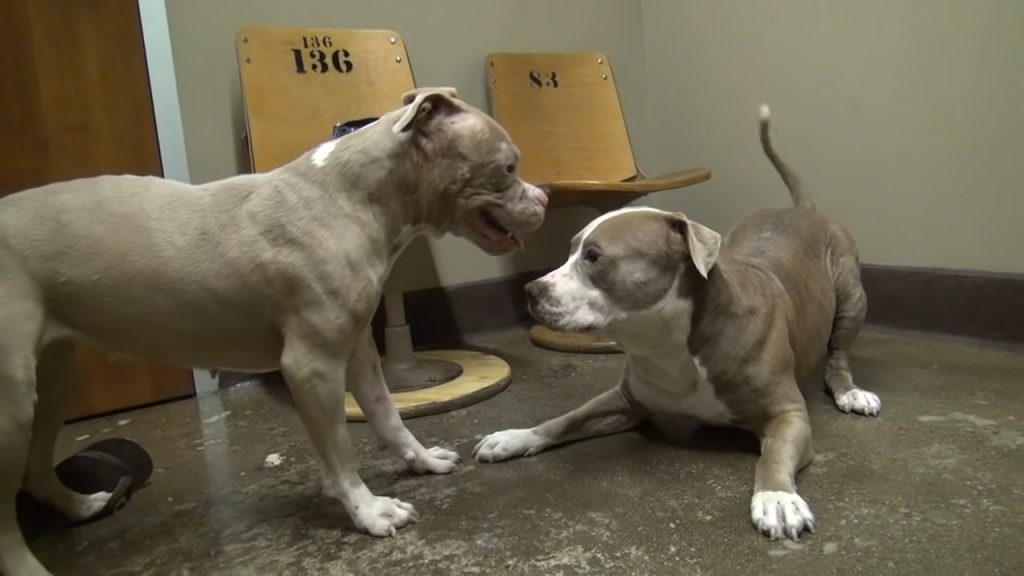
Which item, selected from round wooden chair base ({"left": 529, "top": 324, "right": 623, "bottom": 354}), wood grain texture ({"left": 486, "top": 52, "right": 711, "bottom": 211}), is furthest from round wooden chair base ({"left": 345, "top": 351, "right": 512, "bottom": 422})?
wood grain texture ({"left": 486, "top": 52, "right": 711, "bottom": 211})

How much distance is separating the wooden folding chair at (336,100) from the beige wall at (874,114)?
1356mm

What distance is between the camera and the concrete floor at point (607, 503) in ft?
4.56

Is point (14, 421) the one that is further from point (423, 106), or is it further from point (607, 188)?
point (607, 188)

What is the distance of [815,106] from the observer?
3016mm

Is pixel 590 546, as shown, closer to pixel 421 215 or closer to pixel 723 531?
pixel 723 531

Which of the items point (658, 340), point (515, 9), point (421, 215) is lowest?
point (658, 340)

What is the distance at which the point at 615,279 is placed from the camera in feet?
5.61

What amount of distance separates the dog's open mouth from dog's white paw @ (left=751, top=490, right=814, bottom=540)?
0.75m

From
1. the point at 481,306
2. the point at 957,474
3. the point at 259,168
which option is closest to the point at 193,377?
the point at 259,168

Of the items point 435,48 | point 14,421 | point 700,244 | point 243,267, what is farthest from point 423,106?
point 435,48

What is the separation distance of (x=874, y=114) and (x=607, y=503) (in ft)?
6.40

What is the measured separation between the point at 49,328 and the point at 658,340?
1.22 metres

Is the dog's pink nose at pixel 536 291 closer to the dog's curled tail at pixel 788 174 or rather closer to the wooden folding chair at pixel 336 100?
A: the wooden folding chair at pixel 336 100

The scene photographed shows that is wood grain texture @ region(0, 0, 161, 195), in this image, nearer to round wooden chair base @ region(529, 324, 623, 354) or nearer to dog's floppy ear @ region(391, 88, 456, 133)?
dog's floppy ear @ region(391, 88, 456, 133)
